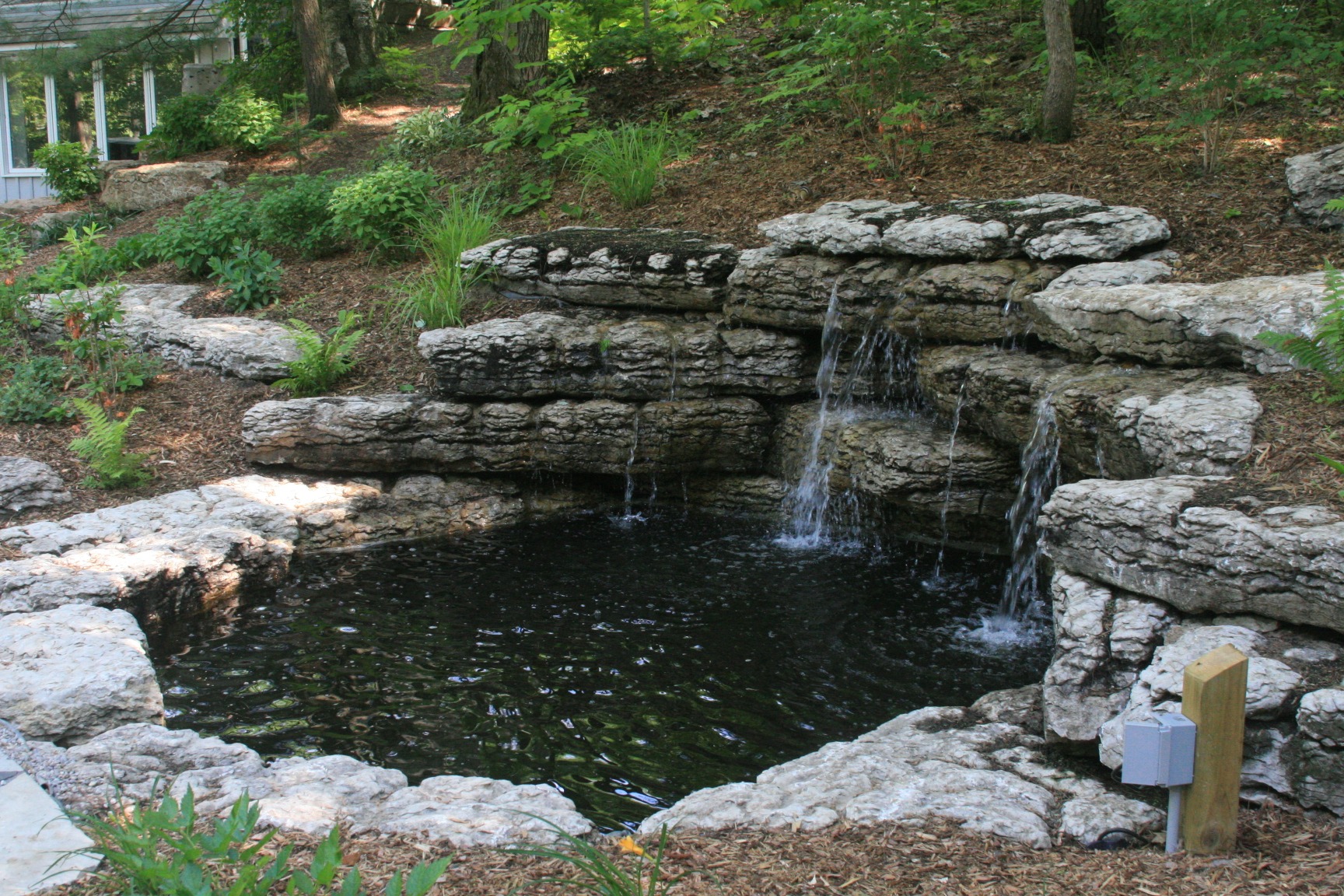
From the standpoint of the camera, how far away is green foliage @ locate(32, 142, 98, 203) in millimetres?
14508

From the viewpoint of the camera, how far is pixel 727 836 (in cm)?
299

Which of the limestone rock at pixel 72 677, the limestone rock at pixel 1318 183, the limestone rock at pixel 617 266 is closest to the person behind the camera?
the limestone rock at pixel 72 677

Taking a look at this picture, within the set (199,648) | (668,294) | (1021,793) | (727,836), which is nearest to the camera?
(727,836)

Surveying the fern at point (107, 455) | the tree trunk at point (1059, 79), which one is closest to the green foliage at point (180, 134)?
the fern at point (107, 455)

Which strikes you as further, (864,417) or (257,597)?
(864,417)

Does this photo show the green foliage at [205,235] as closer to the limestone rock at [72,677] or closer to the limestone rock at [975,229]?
the limestone rock at [975,229]

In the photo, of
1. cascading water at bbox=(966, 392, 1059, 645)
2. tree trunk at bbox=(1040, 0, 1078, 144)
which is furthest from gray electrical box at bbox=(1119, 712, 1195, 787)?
tree trunk at bbox=(1040, 0, 1078, 144)

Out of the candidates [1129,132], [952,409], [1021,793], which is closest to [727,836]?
[1021,793]

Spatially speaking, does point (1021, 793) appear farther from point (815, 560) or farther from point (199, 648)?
point (199, 648)

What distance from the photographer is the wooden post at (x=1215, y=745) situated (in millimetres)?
2654

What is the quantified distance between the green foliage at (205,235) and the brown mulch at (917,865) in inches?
326

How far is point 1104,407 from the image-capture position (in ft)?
16.2

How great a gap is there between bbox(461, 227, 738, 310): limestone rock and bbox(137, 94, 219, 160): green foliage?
8.30 meters

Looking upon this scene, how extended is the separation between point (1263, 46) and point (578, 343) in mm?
5037
